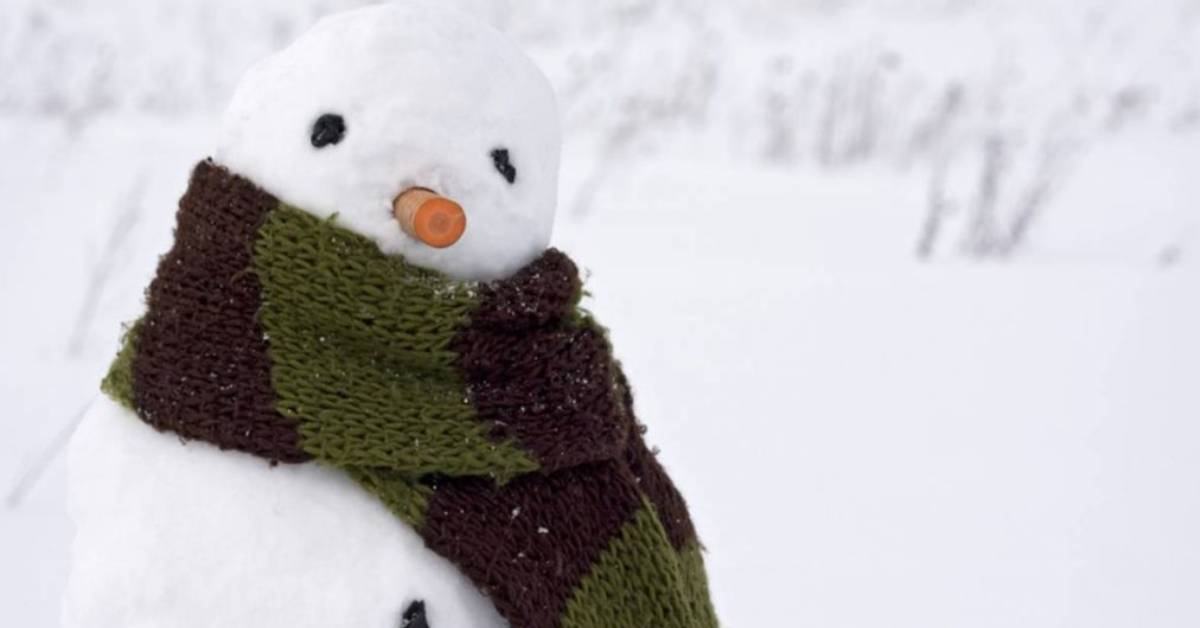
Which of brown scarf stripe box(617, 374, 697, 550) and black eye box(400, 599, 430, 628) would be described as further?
brown scarf stripe box(617, 374, 697, 550)

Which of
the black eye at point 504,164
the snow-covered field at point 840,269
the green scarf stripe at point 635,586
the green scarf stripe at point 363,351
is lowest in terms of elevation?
the green scarf stripe at point 635,586

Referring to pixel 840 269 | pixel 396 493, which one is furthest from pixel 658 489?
pixel 840 269

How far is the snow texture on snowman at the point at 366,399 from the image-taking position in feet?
2.69

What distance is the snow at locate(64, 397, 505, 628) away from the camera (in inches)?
32.3

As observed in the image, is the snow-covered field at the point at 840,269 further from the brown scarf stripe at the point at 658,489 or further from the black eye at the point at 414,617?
the black eye at the point at 414,617

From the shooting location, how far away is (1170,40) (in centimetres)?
468

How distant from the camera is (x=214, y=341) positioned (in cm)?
83

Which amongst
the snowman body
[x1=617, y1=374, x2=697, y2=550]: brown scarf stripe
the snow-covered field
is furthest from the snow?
the snow-covered field

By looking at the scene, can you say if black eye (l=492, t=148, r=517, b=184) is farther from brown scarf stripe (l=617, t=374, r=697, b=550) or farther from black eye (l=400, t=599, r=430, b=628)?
black eye (l=400, t=599, r=430, b=628)

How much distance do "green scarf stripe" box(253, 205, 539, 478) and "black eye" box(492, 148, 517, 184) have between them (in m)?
0.09

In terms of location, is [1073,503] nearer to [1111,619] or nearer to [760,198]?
[1111,619]

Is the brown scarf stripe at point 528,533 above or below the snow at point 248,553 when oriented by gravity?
above

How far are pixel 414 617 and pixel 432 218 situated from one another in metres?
0.24

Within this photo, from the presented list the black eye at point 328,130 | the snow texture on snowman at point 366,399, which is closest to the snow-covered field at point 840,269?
the snow texture on snowman at point 366,399
